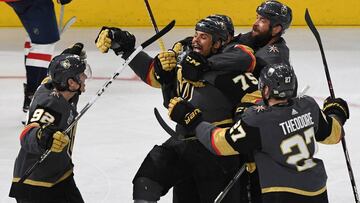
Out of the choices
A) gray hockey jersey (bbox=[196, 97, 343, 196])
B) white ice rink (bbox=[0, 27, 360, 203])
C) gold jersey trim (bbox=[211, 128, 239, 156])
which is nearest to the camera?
gray hockey jersey (bbox=[196, 97, 343, 196])

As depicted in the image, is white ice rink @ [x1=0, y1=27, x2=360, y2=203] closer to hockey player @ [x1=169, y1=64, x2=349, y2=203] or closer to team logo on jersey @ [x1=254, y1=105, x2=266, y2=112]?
hockey player @ [x1=169, y1=64, x2=349, y2=203]

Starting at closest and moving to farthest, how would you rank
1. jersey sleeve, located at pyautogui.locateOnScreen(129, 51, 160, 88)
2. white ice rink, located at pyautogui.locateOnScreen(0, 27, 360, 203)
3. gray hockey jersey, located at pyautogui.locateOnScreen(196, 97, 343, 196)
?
1. gray hockey jersey, located at pyautogui.locateOnScreen(196, 97, 343, 196)
2. jersey sleeve, located at pyautogui.locateOnScreen(129, 51, 160, 88)
3. white ice rink, located at pyautogui.locateOnScreen(0, 27, 360, 203)

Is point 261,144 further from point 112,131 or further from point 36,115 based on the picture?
point 112,131

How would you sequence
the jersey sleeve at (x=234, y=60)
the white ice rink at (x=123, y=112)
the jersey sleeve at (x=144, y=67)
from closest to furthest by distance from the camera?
the jersey sleeve at (x=234, y=60)
the jersey sleeve at (x=144, y=67)
the white ice rink at (x=123, y=112)

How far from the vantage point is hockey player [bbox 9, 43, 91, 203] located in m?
3.76

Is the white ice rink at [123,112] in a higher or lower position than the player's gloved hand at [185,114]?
lower

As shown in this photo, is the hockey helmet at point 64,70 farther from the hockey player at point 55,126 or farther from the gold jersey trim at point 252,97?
the gold jersey trim at point 252,97

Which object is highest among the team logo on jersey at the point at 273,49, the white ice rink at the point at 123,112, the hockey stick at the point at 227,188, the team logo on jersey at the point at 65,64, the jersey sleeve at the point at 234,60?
the jersey sleeve at the point at 234,60

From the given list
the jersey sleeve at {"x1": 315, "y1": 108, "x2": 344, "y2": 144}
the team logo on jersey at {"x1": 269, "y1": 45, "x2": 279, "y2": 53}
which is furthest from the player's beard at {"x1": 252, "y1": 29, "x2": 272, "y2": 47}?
the jersey sleeve at {"x1": 315, "y1": 108, "x2": 344, "y2": 144}

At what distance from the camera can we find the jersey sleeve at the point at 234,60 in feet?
12.8

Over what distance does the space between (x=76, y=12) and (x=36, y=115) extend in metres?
4.96

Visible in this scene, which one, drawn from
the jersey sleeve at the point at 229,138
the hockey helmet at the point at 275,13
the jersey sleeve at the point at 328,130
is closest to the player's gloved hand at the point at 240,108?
the jersey sleeve at the point at 229,138

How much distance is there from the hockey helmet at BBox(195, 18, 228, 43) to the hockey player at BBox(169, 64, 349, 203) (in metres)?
0.43

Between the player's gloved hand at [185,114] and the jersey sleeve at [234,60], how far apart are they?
0.91 ft
